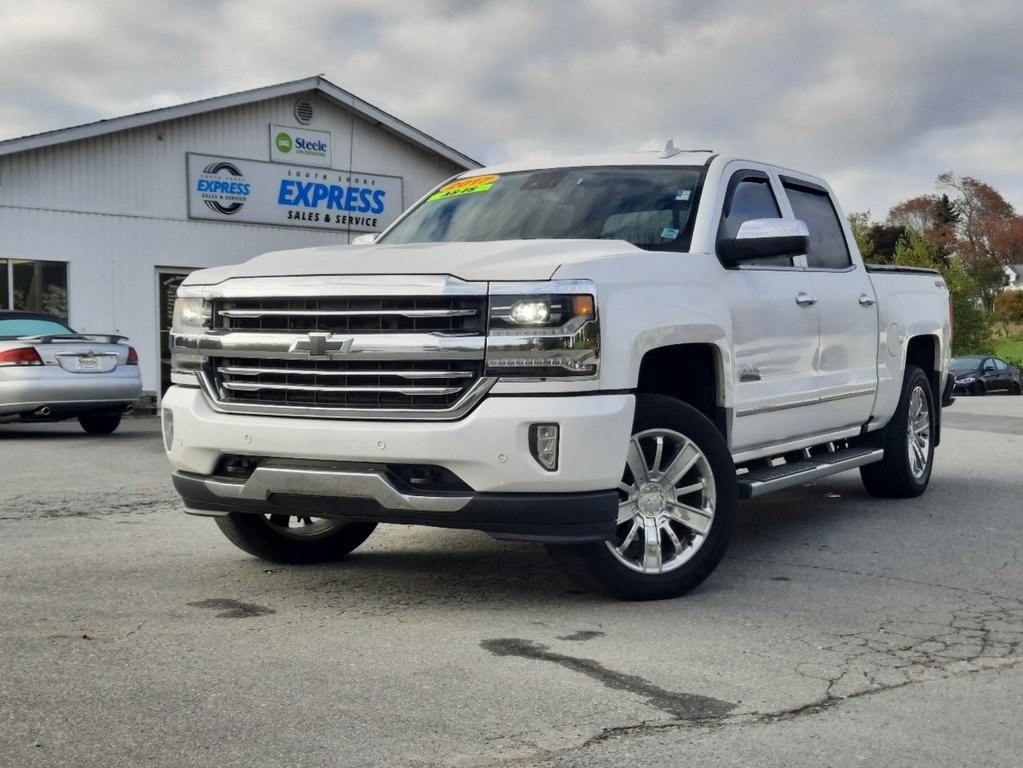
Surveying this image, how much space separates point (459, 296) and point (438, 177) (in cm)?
1990

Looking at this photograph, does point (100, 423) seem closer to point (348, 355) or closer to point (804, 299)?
point (804, 299)

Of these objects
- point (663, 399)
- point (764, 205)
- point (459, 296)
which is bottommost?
point (663, 399)

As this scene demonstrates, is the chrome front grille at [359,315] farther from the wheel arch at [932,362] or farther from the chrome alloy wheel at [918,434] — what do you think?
the wheel arch at [932,362]

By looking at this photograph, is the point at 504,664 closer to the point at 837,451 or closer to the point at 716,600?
the point at 716,600

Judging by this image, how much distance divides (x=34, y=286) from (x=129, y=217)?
6.23 feet

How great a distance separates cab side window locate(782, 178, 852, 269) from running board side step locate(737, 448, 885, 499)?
1.09 meters

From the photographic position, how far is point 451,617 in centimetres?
523

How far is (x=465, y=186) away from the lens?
728cm

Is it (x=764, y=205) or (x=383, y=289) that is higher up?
(x=764, y=205)

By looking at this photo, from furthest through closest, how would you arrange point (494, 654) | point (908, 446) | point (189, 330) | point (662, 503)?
point (908, 446) < point (189, 330) < point (662, 503) < point (494, 654)

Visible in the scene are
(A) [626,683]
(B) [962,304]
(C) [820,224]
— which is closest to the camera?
(A) [626,683]

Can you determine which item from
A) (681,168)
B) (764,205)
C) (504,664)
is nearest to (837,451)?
(764,205)

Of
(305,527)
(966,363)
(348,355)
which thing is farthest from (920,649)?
(966,363)

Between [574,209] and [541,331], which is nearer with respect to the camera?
[541,331]
